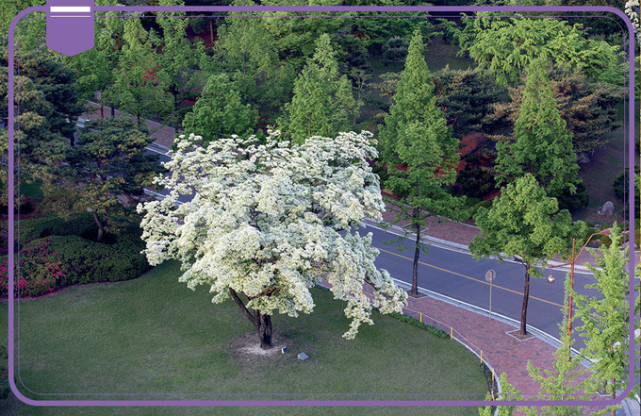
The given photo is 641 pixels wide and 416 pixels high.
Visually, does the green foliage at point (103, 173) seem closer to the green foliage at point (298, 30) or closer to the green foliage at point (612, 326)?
the green foliage at point (298, 30)

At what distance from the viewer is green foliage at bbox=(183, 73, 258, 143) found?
4488cm

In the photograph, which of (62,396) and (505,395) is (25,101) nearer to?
(62,396)

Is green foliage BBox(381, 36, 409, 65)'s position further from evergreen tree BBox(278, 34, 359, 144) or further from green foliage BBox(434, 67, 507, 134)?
evergreen tree BBox(278, 34, 359, 144)

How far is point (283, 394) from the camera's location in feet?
89.6

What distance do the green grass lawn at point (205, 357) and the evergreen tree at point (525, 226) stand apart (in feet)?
15.3

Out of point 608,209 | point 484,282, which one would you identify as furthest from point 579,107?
point 484,282

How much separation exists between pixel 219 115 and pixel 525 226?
2059cm

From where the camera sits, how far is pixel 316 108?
43.8m

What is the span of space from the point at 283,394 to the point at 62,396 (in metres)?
7.99

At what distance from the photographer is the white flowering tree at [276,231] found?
26359mm

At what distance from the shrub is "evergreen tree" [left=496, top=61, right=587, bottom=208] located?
23.0 m

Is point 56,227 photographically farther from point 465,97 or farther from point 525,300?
point 465,97

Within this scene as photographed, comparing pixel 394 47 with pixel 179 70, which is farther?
pixel 394 47

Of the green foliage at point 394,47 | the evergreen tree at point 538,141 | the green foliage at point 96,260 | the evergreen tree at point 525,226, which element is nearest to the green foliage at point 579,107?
the evergreen tree at point 538,141
